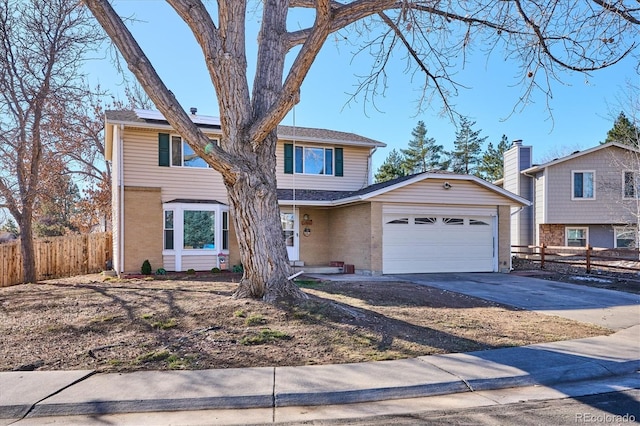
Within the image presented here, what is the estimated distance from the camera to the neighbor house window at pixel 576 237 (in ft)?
73.4

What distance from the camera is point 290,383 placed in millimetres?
4512

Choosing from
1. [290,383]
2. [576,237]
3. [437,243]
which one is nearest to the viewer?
[290,383]

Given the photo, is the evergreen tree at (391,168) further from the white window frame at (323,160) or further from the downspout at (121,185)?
the downspout at (121,185)

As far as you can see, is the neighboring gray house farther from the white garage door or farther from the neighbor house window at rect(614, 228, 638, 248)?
the white garage door

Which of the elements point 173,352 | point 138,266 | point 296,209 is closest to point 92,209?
point 138,266

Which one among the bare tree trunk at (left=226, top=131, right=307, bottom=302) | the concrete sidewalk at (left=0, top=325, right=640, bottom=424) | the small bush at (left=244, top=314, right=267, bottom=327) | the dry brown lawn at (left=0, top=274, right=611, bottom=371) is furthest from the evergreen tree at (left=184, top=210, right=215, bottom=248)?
the concrete sidewalk at (left=0, top=325, right=640, bottom=424)

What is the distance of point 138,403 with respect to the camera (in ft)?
13.4

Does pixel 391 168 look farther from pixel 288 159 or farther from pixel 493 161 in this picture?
pixel 288 159

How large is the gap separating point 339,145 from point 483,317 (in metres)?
10.8

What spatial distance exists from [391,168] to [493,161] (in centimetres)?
1154

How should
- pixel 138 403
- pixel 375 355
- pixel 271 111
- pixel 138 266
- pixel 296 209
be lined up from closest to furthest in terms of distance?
pixel 138 403 < pixel 375 355 < pixel 271 111 < pixel 138 266 < pixel 296 209

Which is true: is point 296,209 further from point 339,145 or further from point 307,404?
point 307,404

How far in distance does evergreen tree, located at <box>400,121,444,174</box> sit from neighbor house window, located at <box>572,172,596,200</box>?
23.2 m

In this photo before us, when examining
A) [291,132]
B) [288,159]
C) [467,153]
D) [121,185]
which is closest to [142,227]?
[121,185]
